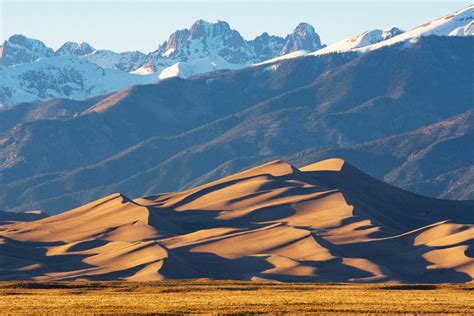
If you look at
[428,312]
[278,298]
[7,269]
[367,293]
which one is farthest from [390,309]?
[7,269]

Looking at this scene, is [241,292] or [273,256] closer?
[241,292]

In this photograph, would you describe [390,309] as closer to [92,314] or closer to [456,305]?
[456,305]

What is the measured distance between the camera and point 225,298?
333 feet

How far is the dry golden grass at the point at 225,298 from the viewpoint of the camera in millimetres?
89438

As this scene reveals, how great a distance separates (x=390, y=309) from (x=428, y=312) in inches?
112

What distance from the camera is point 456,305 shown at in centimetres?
9538

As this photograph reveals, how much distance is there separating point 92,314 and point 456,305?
81.1 feet

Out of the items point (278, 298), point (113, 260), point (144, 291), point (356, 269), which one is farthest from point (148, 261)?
point (278, 298)

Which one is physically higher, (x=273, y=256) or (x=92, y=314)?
(x=92, y=314)

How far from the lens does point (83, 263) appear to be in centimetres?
19925

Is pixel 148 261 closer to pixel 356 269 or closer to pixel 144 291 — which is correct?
pixel 356 269

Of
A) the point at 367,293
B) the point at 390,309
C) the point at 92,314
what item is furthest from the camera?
the point at 367,293

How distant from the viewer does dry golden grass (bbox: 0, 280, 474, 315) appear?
89.4 m

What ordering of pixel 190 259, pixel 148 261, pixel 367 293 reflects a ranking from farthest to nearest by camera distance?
pixel 190 259
pixel 148 261
pixel 367 293
